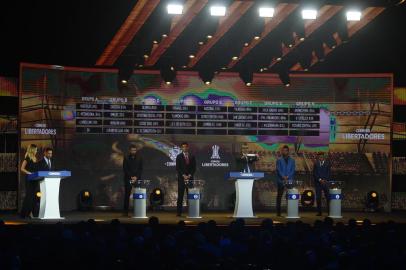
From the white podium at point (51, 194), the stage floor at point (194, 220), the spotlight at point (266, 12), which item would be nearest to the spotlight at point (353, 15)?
the spotlight at point (266, 12)

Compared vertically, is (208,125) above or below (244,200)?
above

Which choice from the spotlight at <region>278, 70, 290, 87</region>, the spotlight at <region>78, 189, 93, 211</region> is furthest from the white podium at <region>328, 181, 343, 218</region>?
the spotlight at <region>78, 189, 93, 211</region>

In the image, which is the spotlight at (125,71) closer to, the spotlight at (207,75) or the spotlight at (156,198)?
the spotlight at (207,75)

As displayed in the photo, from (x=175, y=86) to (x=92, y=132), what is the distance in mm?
2499

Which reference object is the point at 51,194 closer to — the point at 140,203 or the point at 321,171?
the point at 140,203

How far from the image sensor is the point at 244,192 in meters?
18.2

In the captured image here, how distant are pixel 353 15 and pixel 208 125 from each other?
5.66 metres

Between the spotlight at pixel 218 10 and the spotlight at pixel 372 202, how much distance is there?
7541 mm

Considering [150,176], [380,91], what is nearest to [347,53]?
[380,91]

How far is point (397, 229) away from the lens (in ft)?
37.1

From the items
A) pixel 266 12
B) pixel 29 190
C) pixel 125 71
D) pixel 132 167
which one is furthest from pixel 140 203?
pixel 266 12

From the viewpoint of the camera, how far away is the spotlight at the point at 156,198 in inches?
839

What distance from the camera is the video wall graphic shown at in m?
20.9

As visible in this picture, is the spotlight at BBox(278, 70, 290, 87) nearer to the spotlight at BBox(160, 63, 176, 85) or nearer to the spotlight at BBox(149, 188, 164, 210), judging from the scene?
the spotlight at BBox(160, 63, 176, 85)
